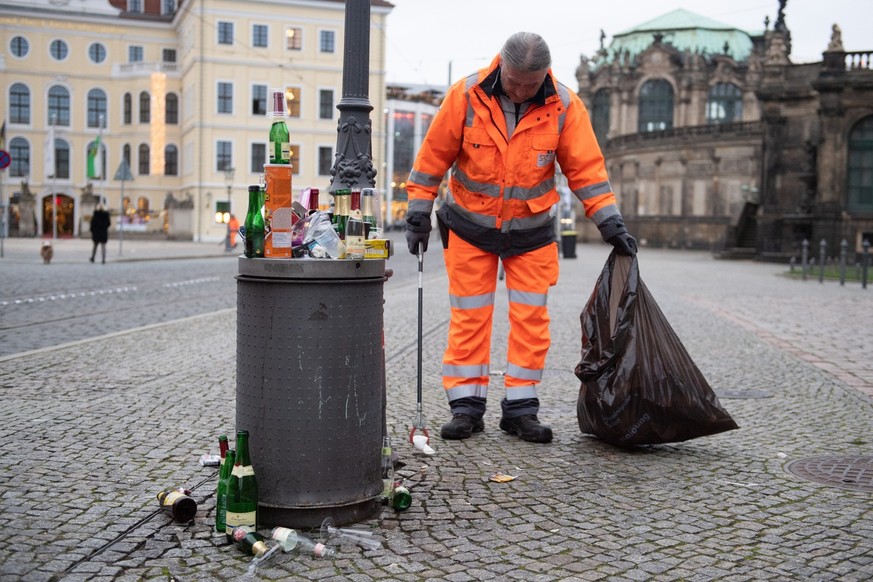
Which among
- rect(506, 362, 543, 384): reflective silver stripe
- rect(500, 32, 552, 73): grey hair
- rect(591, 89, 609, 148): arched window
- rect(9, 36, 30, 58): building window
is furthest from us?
rect(591, 89, 609, 148): arched window

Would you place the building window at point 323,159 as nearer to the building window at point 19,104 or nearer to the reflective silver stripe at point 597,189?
the building window at point 19,104

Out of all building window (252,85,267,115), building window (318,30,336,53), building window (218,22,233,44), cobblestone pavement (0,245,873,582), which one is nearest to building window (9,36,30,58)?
building window (218,22,233,44)

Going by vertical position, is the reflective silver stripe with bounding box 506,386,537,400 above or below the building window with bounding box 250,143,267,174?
below

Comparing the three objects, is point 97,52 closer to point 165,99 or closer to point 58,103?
point 58,103

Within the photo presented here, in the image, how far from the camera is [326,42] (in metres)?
62.5

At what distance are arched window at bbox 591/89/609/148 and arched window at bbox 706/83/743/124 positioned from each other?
24.8 feet

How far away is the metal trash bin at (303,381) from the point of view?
393 centimetres

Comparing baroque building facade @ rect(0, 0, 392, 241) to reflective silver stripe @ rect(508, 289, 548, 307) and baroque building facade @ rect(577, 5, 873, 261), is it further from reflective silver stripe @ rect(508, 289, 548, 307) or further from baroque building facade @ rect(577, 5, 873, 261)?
reflective silver stripe @ rect(508, 289, 548, 307)

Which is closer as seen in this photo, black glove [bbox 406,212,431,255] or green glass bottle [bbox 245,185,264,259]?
green glass bottle [bbox 245,185,264,259]

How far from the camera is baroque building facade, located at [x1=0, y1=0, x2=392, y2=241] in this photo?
2410 inches

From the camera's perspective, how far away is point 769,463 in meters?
5.28

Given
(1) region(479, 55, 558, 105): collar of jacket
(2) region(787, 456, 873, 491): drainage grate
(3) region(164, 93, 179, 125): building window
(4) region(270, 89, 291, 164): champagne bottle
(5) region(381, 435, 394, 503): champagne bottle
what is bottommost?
(2) region(787, 456, 873, 491): drainage grate

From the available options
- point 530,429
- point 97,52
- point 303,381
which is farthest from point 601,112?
point 303,381

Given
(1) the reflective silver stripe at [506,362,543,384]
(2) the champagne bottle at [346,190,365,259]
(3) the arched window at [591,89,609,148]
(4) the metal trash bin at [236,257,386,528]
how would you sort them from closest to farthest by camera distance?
1. (4) the metal trash bin at [236,257,386,528]
2. (2) the champagne bottle at [346,190,365,259]
3. (1) the reflective silver stripe at [506,362,543,384]
4. (3) the arched window at [591,89,609,148]
